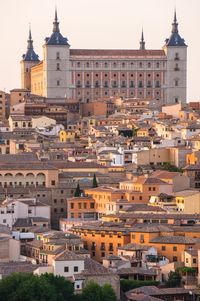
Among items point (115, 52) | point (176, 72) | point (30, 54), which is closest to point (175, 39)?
point (176, 72)

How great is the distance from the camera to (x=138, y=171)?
6394cm

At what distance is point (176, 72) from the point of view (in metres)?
105

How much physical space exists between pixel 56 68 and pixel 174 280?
198 ft

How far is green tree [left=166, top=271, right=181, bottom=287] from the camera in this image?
149ft

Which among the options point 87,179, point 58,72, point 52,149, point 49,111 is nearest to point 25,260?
point 87,179

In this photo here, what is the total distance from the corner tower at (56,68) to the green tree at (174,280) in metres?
58.1

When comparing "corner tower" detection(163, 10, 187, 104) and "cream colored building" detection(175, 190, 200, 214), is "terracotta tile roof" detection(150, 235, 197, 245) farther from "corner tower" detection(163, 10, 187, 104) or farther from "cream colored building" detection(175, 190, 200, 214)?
"corner tower" detection(163, 10, 187, 104)

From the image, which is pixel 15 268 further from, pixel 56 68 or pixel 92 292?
pixel 56 68

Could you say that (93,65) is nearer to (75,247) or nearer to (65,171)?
(65,171)

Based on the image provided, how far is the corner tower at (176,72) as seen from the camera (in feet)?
344

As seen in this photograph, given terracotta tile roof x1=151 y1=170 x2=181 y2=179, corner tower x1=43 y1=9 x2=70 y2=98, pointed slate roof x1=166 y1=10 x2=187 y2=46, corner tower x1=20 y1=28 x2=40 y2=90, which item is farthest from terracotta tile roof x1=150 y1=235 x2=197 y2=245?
corner tower x1=20 y1=28 x2=40 y2=90

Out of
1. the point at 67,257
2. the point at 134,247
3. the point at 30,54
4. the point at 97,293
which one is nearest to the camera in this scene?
the point at 97,293

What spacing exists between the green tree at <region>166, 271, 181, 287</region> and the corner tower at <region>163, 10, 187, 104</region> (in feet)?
193

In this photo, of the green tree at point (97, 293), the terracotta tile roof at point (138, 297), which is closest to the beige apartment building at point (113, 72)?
the terracotta tile roof at point (138, 297)
